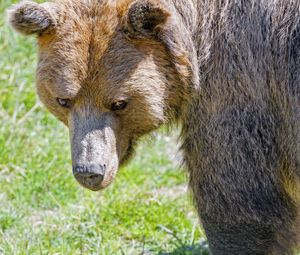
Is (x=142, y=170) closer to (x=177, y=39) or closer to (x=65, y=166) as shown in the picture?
(x=65, y=166)

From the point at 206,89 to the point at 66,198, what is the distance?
253 cm

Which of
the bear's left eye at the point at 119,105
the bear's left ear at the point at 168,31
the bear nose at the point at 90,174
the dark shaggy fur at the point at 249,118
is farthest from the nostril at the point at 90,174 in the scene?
the bear's left ear at the point at 168,31

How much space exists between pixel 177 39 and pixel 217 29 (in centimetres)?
25

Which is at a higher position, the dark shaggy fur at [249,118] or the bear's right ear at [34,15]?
the bear's right ear at [34,15]

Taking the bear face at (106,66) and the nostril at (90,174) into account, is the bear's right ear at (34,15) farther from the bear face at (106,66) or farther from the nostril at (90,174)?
the nostril at (90,174)

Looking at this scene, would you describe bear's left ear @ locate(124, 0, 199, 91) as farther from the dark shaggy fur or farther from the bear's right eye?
the bear's right eye

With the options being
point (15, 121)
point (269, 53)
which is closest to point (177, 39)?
point (269, 53)

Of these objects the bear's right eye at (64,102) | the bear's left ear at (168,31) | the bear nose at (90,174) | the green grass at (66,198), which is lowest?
the green grass at (66,198)

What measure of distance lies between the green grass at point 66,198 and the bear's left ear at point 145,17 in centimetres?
Answer: 86

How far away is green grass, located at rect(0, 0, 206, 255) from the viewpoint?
6.71 metres

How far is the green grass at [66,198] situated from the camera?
22.0ft

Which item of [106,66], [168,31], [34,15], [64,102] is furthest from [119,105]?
[34,15]

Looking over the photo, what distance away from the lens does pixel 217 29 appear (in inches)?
211

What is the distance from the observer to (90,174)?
5277 millimetres
